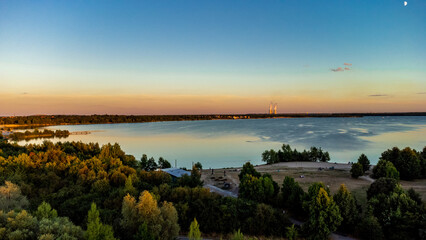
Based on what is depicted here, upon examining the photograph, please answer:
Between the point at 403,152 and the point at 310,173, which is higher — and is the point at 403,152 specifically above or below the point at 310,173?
above

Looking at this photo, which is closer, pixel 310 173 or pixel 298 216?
pixel 298 216

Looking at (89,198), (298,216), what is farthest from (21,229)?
(298,216)

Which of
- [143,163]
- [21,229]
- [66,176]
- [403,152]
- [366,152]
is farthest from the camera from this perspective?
[366,152]

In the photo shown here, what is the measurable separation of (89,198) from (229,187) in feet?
54.0

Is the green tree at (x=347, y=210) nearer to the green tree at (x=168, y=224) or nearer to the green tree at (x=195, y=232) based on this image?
the green tree at (x=195, y=232)

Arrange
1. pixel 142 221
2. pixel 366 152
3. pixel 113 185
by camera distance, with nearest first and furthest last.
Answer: pixel 142 221
pixel 113 185
pixel 366 152

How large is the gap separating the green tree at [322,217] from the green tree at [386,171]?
1837 cm

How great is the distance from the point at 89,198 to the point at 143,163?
26096 mm

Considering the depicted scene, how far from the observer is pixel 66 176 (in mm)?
29875

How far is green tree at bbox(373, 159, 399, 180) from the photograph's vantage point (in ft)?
107

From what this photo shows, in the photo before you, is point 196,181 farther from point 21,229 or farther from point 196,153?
point 196,153

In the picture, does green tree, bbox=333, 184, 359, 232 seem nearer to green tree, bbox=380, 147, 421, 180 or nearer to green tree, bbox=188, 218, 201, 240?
green tree, bbox=188, 218, 201, 240

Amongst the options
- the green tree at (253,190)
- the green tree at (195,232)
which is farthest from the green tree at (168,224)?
the green tree at (253,190)

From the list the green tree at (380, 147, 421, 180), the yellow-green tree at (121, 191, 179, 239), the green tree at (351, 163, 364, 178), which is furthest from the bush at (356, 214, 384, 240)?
the green tree at (380, 147, 421, 180)
